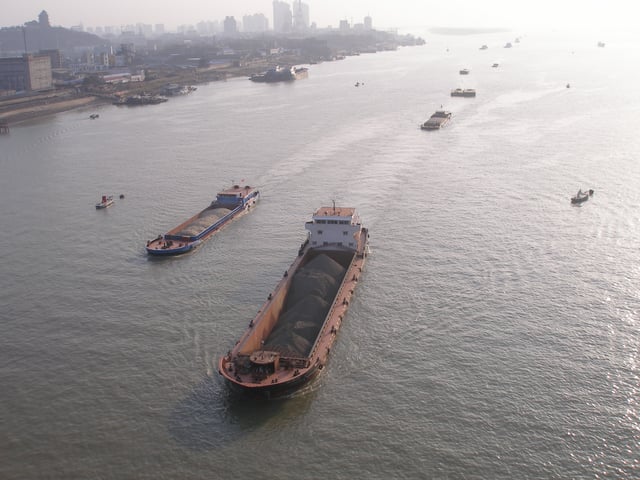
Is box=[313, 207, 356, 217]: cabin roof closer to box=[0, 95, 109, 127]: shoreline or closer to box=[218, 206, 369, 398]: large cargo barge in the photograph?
box=[218, 206, 369, 398]: large cargo barge

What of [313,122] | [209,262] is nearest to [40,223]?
[209,262]

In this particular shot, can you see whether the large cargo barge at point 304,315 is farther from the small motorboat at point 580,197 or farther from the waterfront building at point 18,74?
the waterfront building at point 18,74

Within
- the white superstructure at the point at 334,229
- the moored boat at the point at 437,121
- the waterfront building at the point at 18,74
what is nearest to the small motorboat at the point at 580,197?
the white superstructure at the point at 334,229

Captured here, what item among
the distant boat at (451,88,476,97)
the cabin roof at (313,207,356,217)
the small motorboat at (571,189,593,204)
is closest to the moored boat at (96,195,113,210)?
the cabin roof at (313,207,356,217)

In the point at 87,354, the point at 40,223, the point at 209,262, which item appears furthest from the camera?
the point at 40,223

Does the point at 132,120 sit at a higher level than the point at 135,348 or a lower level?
higher

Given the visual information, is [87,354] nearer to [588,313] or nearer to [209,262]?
[209,262]

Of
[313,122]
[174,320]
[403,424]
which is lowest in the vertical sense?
[403,424]

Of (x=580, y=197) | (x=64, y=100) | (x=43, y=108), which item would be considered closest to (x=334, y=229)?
(x=580, y=197)
